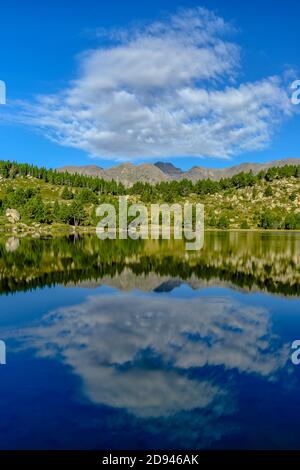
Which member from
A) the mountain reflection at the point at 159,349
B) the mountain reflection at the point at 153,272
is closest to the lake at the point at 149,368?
the mountain reflection at the point at 159,349

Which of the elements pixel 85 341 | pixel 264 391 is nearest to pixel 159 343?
pixel 85 341

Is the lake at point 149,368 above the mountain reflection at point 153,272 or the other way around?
the other way around

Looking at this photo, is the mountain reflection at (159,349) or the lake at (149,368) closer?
the lake at (149,368)

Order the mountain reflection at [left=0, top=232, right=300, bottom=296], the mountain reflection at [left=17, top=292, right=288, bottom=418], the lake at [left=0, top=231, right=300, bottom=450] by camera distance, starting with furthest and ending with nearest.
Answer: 1. the mountain reflection at [left=0, top=232, right=300, bottom=296]
2. the mountain reflection at [left=17, top=292, right=288, bottom=418]
3. the lake at [left=0, top=231, right=300, bottom=450]

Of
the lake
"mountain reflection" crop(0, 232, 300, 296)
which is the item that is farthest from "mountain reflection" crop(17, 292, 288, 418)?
"mountain reflection" crop(0, 232, 300, 296)

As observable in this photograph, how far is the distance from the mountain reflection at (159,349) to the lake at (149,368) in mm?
74

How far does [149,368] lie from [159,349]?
3062 millimetres

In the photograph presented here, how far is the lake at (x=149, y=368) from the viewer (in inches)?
542

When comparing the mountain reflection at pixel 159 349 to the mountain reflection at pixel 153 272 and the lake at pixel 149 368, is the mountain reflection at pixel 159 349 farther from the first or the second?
the mountain reflection at pixel 153 272

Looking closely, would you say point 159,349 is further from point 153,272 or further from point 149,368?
point 153,272

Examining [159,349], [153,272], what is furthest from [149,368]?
[153,272]

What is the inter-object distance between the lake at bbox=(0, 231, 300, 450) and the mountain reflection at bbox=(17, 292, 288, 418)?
0.24ft

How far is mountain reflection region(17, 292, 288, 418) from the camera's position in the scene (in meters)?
16.9

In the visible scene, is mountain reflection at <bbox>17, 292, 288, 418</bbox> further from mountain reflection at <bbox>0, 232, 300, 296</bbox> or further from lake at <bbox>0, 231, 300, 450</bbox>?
mountain reflection at <bbox>0, 232, 300, 296</bbox>
